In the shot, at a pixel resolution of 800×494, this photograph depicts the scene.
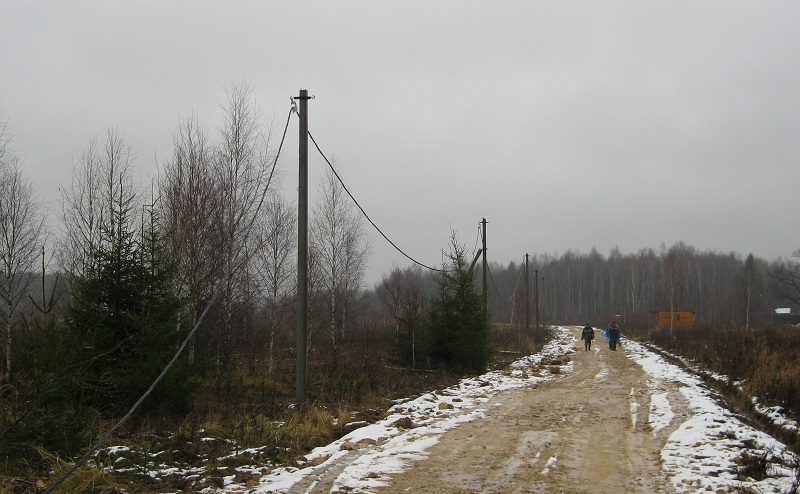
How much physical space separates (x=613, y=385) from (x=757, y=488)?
1027 centimetres

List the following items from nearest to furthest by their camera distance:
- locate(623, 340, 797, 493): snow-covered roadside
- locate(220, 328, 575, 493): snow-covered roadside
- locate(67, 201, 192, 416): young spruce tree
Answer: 1. locate(623, 340, 797, 493): snow-covered roadside
2. locate(220, 328, 575, 493): snow-covered roadside
3. locate(67, 201, 192, 416): young spruce tree

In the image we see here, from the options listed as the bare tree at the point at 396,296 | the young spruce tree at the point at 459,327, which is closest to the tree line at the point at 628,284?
the bare tree at the point at 396,296

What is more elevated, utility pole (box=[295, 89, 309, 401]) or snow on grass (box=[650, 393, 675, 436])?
utility pole (box=[295, 89, 309, 401])

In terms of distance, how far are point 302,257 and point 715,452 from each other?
24.8 ft

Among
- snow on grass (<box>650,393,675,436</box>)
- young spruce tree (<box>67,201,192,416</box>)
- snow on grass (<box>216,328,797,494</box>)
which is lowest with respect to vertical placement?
snow on grass (<box>650,393,675,436</box>)

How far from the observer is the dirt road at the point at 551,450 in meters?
6.65

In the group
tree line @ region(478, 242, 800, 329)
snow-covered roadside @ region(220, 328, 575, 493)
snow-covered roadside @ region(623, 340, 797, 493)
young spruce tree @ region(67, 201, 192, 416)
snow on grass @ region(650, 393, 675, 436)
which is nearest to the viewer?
snow-covered roadside @ region(623, 340, 797, 493)

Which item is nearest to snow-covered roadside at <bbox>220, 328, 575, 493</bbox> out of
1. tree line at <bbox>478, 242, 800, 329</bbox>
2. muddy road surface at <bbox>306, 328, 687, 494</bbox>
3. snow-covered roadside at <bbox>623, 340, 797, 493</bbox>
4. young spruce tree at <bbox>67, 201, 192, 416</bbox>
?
muddy road surface at <bbox>306, 328, 687, 494</bbox>

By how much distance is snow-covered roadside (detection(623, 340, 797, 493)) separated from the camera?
6.60 m

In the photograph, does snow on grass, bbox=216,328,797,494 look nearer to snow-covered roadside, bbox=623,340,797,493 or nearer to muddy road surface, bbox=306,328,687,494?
snow-covered roadside, bbox=623,340,797,493

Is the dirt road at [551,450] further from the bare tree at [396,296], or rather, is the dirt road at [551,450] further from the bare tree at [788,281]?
the bare tree at [788,281]

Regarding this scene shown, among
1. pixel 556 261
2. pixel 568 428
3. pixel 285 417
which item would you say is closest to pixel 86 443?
pixel 285 417

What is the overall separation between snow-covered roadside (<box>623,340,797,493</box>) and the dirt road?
0.77 feet

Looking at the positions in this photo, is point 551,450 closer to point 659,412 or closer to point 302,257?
point 659,412
